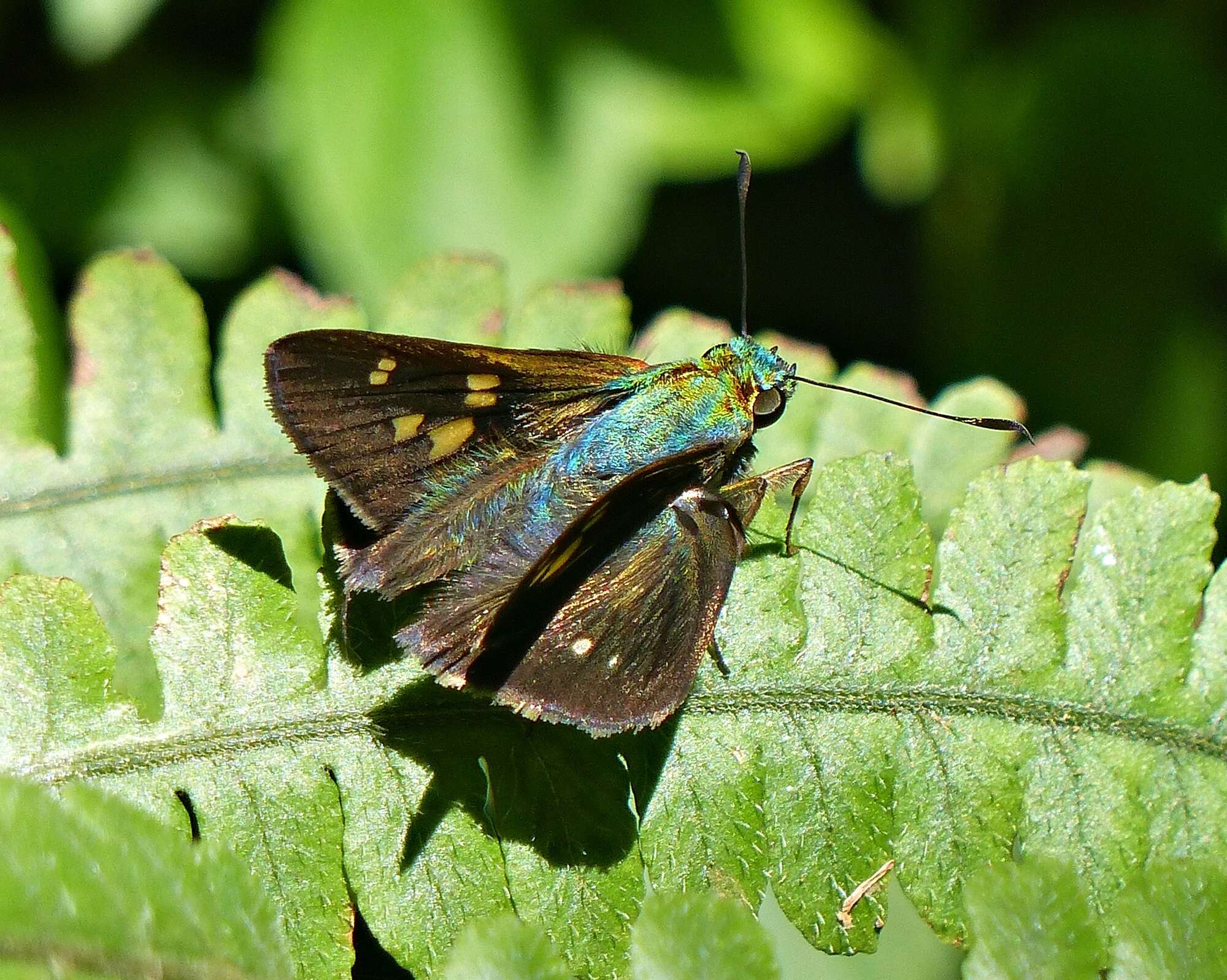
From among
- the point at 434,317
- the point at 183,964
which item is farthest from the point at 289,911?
the point at 434,317

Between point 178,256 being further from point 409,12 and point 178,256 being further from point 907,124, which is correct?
point 907,124

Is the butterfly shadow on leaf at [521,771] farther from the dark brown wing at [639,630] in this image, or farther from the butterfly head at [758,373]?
the butterfly head at [758,373]

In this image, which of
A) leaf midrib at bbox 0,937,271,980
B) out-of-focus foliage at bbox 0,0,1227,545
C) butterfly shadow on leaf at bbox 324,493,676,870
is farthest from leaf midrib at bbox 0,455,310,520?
out-of-focus foliage at bbox 0,0,1227,545

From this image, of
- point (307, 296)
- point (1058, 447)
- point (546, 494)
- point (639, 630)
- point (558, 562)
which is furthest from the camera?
point (1058, 447)

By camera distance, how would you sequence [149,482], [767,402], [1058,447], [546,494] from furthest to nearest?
[1058,447], [149,482], [767,402], [546,494]

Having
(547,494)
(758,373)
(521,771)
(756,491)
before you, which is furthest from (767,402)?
(521,771)

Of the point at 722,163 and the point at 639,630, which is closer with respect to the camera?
the point at 639,630

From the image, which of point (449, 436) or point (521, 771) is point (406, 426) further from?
point (521, 771)

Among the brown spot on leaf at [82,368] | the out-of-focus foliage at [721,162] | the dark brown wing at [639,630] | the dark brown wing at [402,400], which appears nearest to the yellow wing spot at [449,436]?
the dark brown wing at [402,400]
